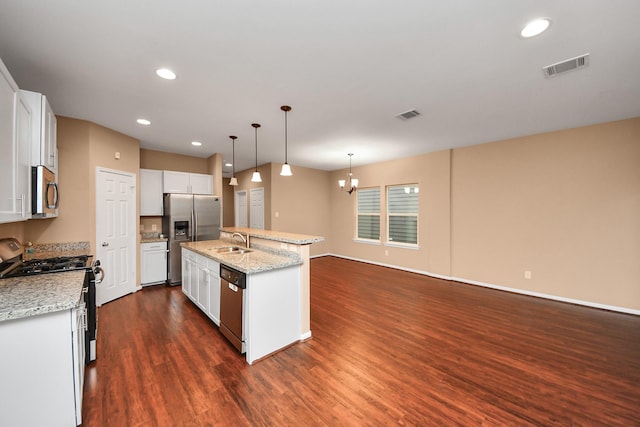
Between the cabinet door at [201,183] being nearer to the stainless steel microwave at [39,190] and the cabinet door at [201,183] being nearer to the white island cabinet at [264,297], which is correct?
the white island cabinet at [264,297]

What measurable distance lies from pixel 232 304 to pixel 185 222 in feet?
9.75

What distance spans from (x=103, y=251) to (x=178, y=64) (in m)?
3.17

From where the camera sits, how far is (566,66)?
2156 mm

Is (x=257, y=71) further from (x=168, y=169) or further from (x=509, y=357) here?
(x=168, y=169)

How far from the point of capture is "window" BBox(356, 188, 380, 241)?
662cm

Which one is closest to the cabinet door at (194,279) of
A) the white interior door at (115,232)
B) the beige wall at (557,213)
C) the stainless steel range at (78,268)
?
the stainless steel range at (78,268)

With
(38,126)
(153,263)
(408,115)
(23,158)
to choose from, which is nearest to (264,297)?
(23,158)

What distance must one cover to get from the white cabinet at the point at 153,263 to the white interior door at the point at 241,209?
9.80 ft

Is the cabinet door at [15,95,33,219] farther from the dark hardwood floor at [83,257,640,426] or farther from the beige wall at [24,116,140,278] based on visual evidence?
the beige wall at [24,116,140,278]

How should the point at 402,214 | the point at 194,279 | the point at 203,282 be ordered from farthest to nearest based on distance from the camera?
the point at 402,214 → the point at 194,279 → the point at 203,282

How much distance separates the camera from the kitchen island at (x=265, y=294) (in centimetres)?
235

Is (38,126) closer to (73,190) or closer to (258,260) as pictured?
(73,190)

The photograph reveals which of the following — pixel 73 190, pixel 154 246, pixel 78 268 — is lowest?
pixel 154 246

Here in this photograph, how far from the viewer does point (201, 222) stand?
495 cm
